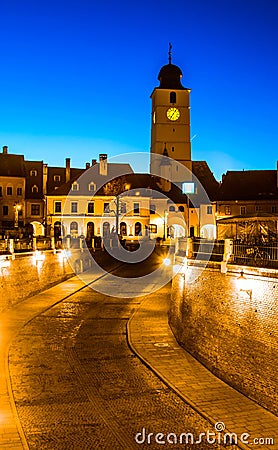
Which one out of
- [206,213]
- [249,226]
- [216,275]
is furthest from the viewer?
[206,213]

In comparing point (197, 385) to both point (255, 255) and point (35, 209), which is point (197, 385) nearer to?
point (255, 255)

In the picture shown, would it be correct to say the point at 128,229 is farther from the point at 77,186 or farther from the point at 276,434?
the point at 276,434

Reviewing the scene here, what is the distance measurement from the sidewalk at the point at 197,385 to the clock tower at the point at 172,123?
Answer: 139ft

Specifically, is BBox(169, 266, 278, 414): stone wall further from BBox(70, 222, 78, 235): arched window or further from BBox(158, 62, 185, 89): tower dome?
BBox(158, 62, 185, 89): tower dome

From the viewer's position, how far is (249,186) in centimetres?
4928

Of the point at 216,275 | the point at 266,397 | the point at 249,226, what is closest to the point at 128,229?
the point at 249,226

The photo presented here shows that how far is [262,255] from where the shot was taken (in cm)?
1377

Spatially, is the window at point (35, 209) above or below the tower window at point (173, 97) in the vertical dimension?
below

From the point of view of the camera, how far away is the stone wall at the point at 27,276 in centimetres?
2186

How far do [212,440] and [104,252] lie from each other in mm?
31851

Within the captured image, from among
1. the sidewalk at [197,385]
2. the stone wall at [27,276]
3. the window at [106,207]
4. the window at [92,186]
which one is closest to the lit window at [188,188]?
the window at [106,207]

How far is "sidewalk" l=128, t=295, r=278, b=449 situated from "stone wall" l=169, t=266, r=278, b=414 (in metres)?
0.36

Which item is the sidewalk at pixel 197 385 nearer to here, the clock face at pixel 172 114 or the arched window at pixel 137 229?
the arched window at pixel 137 229

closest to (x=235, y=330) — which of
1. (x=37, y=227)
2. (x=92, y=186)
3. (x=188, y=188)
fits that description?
(x=37, y=227)
